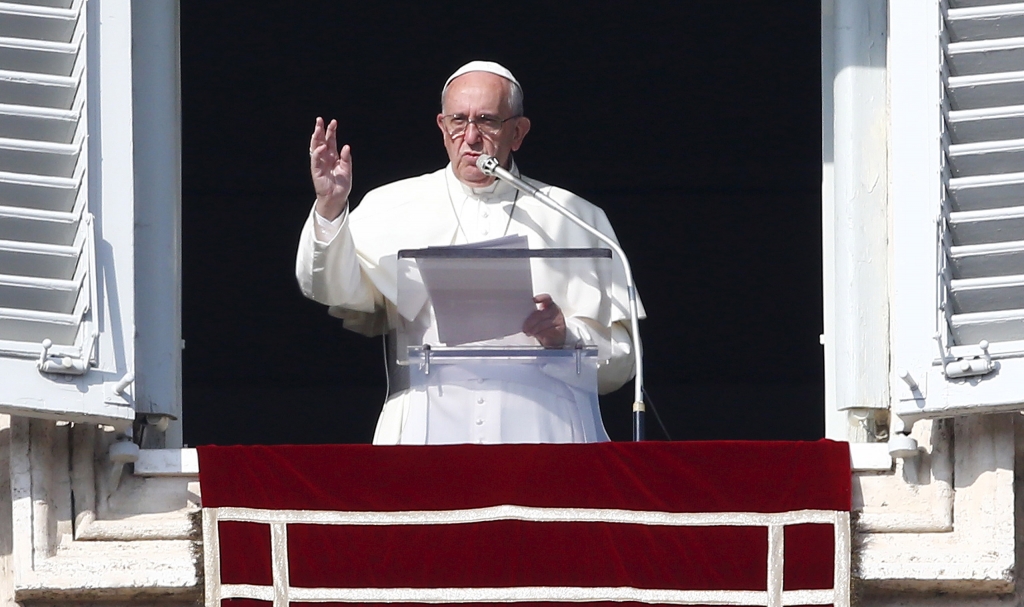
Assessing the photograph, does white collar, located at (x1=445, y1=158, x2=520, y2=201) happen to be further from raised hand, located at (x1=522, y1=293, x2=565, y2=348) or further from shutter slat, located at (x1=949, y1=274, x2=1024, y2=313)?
shutter slat, located at (x1=949, y1=274, x2=1024, y2=313)

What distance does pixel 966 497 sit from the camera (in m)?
5.11

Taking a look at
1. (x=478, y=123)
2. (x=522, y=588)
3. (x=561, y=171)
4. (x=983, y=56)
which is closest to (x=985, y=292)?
(x=983, y=56)

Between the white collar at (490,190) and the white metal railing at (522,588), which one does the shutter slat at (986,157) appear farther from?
the white collar at (490,190)

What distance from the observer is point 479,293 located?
511 cm

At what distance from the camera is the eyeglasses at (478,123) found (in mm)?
5855

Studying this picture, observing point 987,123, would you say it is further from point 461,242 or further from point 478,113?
point 461,242

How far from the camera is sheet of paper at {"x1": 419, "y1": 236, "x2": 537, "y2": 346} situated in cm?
505

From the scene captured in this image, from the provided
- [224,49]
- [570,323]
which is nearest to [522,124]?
[570,323]

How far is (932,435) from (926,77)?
738 mm

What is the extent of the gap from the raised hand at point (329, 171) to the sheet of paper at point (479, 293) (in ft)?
1.27

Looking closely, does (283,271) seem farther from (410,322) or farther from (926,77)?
(926,77)

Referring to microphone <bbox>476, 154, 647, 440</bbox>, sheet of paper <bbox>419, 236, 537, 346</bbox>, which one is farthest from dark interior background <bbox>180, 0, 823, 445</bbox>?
sheet of paper <bbox>419, 236, 537, 346</bbox>

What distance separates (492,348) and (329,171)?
1.74 feet

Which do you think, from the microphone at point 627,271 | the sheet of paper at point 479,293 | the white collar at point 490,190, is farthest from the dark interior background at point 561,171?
the sheet of paper at point 479,293
